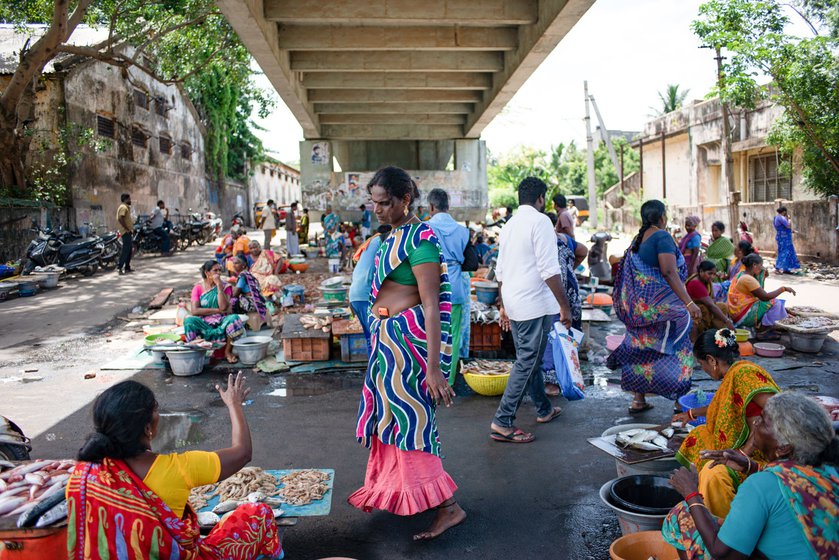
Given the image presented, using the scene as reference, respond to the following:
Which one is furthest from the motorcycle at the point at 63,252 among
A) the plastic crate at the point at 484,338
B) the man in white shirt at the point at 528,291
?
the man in white shirt at the point at 528,291

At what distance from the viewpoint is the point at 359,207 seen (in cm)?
1783

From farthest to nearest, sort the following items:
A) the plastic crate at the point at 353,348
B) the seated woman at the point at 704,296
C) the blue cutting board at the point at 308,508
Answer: the plastic crate at the point at 353,348, the seated woman at the point at 704,296, the blue cutting board at the point at 308,508

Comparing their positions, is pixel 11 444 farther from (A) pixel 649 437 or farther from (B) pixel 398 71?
(B) pixel 398 71

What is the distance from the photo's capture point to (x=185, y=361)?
277 inches

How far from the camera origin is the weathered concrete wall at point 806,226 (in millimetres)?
16594

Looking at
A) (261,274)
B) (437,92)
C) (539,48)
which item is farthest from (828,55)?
(261,274)

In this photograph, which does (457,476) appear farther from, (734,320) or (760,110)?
(760,110)

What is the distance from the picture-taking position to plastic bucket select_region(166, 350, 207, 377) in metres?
7.00

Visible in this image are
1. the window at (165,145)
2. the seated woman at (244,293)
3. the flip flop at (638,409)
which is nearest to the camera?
the flip flop at (638,409)

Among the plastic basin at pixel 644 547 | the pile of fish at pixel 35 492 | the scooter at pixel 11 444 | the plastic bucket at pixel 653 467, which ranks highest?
the pile of fish at pixel 35 492

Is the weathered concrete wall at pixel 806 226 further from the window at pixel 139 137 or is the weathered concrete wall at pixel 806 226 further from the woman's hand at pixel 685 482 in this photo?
the window at pixel 139 137

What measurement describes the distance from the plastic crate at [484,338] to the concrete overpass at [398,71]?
3486mm

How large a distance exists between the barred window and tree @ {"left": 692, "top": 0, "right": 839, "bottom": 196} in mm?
18699

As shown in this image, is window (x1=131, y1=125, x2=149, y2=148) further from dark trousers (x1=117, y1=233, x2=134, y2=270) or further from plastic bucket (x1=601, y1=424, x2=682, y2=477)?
plastic bucket (x1=601, y1=424, x2=682, y2=477)
